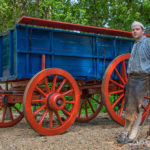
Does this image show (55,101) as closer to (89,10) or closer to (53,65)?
(53,65)

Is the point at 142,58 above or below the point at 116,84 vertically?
above

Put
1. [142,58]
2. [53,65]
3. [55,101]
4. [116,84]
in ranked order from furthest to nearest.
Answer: [116,84]
[53,65]
[55,101]
[142,58]

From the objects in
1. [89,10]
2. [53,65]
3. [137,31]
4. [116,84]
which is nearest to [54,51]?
[53,65]

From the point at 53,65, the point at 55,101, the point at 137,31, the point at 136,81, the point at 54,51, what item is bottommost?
the point at 55,101

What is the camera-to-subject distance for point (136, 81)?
146 inches

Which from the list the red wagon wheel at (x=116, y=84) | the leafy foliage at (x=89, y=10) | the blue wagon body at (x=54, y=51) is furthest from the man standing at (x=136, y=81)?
the leafy foliage at (x=89, y=10)

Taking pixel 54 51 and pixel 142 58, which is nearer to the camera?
pixel 142 58

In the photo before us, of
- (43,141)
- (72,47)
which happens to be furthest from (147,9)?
(43,141)

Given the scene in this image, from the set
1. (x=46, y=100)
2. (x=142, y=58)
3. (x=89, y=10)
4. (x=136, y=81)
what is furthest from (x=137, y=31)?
(x=89, y=10)

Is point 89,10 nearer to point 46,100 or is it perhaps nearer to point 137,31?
point 46,100

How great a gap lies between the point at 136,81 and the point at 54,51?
5.65 feet

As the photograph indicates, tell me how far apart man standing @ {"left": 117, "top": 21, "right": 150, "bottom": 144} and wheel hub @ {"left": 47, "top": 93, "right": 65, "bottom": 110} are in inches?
45.6

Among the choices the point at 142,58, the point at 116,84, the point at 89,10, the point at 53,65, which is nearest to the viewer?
the point at 142,58

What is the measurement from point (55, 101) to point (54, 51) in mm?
992
